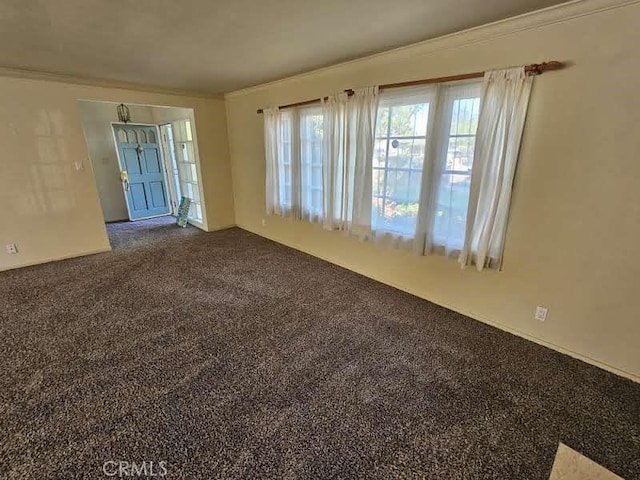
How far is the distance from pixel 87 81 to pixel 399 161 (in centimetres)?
416

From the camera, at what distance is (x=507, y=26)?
207cm

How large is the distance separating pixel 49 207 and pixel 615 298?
5.93 m

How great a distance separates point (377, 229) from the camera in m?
3.16

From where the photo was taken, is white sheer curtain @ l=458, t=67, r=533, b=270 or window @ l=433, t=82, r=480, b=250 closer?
white sheer curtain @ l=458, t=67, r=533, b=270

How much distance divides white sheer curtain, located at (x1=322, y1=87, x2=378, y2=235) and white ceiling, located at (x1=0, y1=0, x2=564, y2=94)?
456 mm

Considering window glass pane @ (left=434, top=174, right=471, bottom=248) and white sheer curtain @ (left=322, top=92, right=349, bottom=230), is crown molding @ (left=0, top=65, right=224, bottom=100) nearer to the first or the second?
white sheer curtain @ (left=322, top=92, right=349, bottom=230)

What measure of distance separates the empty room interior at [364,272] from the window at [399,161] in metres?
0.02

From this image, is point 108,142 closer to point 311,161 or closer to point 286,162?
point 286,162

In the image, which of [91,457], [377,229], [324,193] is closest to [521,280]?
[377,229]

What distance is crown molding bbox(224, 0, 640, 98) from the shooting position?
175 cm

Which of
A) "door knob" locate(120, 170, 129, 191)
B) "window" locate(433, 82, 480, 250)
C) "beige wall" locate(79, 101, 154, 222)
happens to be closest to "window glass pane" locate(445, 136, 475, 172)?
"window" locate(433, 82, 480, 250)

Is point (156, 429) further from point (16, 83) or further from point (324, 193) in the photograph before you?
point (16, 83)

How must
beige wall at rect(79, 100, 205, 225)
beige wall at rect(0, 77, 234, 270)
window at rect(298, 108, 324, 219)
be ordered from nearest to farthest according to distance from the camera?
beige wall at rect(0, 77, 234, 270)
window at rect(298, 108, 324, 219)
beige wall at rect(79, 100, 205, 225)

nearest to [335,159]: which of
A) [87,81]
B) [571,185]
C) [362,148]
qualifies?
[362,148]
